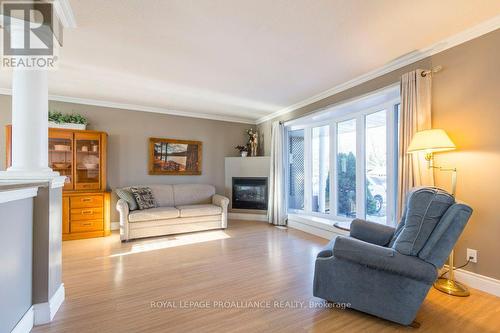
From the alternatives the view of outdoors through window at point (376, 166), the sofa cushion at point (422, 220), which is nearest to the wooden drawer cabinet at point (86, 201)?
the sofa cushion at point (422, 220)

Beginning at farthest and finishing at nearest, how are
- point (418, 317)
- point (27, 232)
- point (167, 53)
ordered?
1. point (167, 53)
2. point (418, 317)
3. point (27, 232)

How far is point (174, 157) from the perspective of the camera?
5.09 metres

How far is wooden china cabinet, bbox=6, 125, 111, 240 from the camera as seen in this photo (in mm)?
3859

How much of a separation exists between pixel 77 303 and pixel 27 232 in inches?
31.6

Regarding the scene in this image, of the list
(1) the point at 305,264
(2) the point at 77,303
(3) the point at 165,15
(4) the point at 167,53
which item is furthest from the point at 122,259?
(3) the point at 165,15

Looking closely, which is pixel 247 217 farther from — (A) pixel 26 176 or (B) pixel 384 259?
(A) pixel 26 176

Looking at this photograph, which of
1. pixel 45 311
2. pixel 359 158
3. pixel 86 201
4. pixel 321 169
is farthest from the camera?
pixel 321 169

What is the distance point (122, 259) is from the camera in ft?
10.0

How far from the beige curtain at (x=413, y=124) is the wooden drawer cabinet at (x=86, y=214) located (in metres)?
4.53

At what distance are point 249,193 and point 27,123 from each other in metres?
4.20

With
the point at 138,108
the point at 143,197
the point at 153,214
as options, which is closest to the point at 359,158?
the point at 153,214

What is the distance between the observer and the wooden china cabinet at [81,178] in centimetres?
386

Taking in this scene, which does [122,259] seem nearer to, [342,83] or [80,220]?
[80,220]

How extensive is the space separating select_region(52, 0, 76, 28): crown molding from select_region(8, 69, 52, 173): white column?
0.53 m
